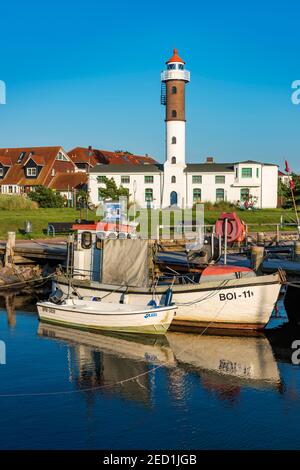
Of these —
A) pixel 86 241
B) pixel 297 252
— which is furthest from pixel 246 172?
pixel 86 241

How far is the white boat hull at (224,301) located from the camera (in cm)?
2336

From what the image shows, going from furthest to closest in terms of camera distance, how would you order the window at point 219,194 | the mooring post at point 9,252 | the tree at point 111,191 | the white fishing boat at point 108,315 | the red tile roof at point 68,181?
the red tile roof at point 68,181, the window at point 219,194, the tree at point 111,191, the mooring post at point 9,252, the white fishing boat at point 108,315

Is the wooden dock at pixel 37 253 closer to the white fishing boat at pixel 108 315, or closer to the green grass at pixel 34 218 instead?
the green grass at pixel 34 218

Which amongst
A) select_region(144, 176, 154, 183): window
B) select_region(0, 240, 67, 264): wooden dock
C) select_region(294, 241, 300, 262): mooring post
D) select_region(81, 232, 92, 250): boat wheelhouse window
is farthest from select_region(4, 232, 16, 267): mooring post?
select_region(144, 176, 154, 183): window

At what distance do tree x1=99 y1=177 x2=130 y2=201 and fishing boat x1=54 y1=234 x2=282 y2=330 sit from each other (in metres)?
46.6

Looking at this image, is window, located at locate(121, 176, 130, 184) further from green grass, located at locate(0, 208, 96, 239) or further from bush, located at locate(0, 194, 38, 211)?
bush, located at locate(0, 194, 38, 211)

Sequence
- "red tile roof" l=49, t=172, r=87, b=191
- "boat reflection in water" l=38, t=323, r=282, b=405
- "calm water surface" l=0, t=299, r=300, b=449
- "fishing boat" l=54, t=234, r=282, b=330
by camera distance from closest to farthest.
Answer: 1. "calm water surface" l=0, t=299, r=300, b=449
2. "boat reflection in water" l=38, t=323, r=282, b=405
3. "fishing boat" l=54, t=234, r=282, b=330
4. "red tile roof" l=49, t=172, r=87, b=191

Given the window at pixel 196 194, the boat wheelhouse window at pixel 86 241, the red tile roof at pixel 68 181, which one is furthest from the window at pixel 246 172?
the boat wheelhouse window at pixel 86 241

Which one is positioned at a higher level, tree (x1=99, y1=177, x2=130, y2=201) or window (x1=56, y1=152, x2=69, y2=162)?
window (x1=56, y1=152, x2=69, y2=162)

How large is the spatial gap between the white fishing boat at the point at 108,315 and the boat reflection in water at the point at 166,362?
0.39 meters

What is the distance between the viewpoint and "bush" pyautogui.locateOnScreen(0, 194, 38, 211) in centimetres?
6250

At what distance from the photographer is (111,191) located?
7369 centimetres

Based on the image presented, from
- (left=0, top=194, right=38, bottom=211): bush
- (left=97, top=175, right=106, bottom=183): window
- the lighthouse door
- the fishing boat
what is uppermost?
(left=97, top=175, right=106, bottom=183): window

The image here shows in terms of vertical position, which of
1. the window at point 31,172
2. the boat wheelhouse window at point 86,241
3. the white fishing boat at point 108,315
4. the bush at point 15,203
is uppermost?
the window at point 31,172
